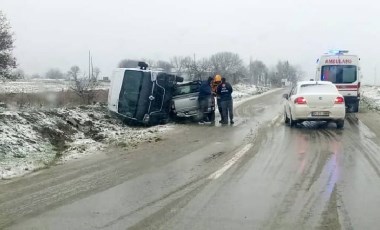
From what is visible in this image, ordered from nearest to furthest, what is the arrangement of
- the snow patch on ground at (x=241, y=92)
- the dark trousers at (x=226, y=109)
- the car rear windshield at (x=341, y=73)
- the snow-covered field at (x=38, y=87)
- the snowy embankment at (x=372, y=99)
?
the dark trousers at (x=226, y=109) → the car rear windshield at (x=341, y=73) → the snowy embankment at (x=372, y=99) → the snow-covered field at (x=38, y=87) → the snow patch on ground at (x=241, y=92)

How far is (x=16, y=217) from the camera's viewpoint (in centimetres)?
580

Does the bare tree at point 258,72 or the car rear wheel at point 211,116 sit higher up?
the car rear wheel at point 211,116

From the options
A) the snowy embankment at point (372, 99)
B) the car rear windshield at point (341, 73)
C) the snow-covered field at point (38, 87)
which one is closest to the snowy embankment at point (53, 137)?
the car rear windshield at point (341, 73)

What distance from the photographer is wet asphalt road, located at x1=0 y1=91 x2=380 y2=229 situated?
5512 mm

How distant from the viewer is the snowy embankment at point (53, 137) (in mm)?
9953

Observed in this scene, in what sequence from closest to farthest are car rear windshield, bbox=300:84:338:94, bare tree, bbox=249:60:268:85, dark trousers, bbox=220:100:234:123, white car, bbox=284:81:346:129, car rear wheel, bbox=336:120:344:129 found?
white car, bbox=284:81:346:129 < car rear wheel, bbox=336:120:344:129 < car rear windshield, bbox=300:84:338:94 < dark trousers, bbox=220:100:234:123 < bare tree, bbox=249:60:268:85

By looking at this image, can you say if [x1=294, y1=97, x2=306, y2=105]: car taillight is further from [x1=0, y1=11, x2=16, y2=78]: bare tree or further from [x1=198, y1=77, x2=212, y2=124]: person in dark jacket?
[x1=0, y1=11, x2=16, y2=78]: bare tree

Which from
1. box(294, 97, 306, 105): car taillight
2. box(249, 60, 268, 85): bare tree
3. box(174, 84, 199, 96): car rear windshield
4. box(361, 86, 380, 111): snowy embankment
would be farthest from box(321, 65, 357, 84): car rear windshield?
box(249, 60, 268, 85): bare tree

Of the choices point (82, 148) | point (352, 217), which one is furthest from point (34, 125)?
point (352, 217)

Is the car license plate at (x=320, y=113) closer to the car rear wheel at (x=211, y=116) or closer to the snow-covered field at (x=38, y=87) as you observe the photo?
the car rear wheel at (x=211, y=116)

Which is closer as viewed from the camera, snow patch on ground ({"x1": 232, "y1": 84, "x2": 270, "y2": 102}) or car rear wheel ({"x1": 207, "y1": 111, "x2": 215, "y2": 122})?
car rear wheel ({"x1": 207, "y1": 111, "x2": 215, "y2": 122})

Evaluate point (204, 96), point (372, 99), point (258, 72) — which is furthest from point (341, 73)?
point (258, 72)

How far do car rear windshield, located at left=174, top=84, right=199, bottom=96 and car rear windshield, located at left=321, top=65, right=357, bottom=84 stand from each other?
8391mm

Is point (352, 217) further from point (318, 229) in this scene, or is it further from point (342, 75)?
point (342, 75)
